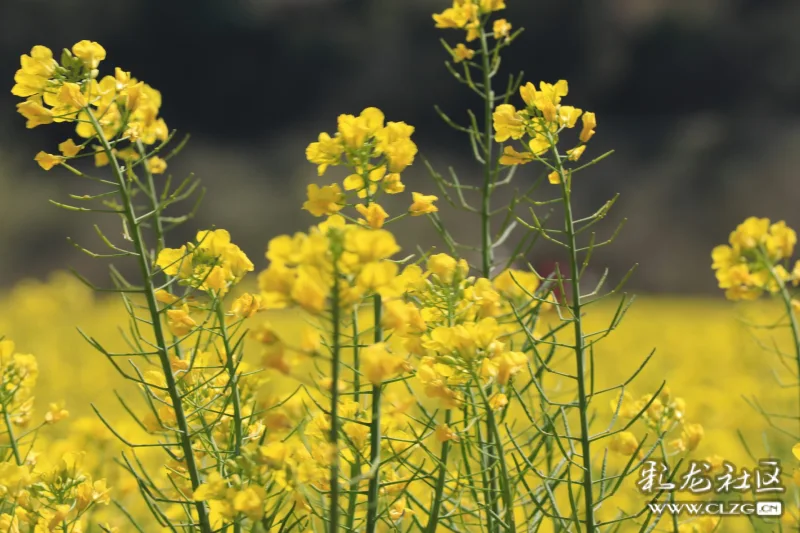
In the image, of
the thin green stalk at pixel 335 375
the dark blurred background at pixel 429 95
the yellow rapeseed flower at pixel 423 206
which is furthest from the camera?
the dark blurred background at pixel 429 95

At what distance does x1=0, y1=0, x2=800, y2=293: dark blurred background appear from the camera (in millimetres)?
12602

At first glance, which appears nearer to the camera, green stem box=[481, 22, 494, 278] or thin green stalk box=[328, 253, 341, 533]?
thin green stalk box=[328, 253, 341, 533]

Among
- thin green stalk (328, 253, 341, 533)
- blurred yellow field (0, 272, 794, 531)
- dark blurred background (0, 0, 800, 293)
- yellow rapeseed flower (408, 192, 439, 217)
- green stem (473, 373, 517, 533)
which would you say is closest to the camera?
thin green stalk (328, 253, 341, 533)

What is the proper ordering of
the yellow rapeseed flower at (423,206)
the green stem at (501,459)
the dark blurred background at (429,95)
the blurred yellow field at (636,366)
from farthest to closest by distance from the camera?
the dark blurred background at (429,95)
the blurred yellow field at (636,366)
the yellow rapeseed flower at (423,206)
the green stem at (501,459)

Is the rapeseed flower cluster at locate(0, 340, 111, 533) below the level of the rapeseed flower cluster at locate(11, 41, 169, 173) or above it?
below

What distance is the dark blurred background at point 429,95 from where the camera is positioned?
12.6m

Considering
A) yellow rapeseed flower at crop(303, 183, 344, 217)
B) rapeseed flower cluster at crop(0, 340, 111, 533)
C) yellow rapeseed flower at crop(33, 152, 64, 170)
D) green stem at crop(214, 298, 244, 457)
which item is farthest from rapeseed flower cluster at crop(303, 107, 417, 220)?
rapeseed flower cluster at crop(0, 340, 111, 533)

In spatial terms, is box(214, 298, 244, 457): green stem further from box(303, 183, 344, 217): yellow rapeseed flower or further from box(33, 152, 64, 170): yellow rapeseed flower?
box(33, 152, 64, 170): yellow rapeseed flower

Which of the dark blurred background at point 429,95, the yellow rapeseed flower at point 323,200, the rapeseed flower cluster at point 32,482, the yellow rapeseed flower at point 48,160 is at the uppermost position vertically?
the dark blurred background at point 429,95

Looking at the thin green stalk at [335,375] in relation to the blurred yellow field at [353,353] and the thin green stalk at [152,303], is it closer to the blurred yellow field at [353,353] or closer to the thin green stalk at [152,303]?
the blurred yellow field at [353,353]

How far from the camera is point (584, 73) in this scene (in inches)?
523

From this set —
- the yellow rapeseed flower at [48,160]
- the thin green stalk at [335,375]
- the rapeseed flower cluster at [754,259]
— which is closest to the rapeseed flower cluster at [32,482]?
the yellow rapeseed flower at [48,160]

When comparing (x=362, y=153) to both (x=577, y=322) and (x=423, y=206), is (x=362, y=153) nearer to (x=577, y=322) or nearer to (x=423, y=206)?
(x=423, y=206)

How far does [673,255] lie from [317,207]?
40.7 ft
